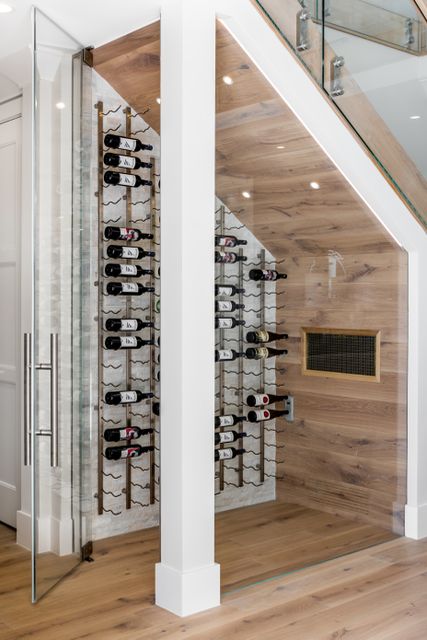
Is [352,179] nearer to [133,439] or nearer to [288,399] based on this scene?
[288,399]

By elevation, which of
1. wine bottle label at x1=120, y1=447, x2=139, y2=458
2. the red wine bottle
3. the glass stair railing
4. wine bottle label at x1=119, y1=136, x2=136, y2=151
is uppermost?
the glass stair railing

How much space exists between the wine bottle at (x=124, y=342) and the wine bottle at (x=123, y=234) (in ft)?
1.62

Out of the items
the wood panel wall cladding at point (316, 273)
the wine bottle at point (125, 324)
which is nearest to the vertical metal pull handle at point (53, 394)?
the wine bottle at point (125, 324)

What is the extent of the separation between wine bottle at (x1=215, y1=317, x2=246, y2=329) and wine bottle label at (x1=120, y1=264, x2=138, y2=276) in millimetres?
756

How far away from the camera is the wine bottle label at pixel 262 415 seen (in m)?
3.24

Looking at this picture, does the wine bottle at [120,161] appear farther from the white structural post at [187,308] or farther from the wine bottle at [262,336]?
the wine bottle at [262,336]

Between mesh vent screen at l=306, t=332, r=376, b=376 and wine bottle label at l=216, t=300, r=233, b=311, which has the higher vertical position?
wine bottle label at l=216, t=300, r=233, b=311

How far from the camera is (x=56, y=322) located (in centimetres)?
322

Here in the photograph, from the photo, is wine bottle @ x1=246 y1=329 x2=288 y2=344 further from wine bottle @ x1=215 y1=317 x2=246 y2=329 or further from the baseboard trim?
the baseboard trim

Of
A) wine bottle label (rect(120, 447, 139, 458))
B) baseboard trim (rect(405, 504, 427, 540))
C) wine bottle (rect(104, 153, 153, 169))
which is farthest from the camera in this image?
baseboard trim (rect(405, 504, 427, 540))

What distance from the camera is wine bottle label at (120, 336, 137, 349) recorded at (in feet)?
12.0

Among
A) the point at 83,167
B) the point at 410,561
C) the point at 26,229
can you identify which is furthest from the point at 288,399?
the point at 26,229

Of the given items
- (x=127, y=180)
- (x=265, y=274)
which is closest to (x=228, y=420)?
(x=265, y=274)

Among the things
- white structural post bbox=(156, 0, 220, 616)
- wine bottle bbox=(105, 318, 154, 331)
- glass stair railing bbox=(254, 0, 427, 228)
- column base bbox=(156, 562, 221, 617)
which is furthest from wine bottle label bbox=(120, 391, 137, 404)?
glass stair railing bbox=(254, 0, 427, 228)
